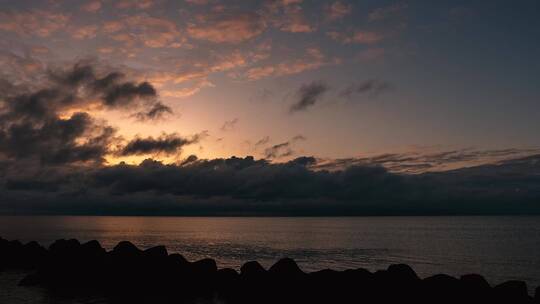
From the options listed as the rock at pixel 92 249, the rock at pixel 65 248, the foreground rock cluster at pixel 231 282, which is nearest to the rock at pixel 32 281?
the foreground rock cluster at pixel 231 282

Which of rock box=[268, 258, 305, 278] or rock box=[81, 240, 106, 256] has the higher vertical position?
rock box=[81, 240, 106, 256]

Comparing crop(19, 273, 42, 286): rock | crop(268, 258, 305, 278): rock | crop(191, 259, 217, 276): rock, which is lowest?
crop(19, 273, 42, 286): rock

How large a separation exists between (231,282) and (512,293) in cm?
2116

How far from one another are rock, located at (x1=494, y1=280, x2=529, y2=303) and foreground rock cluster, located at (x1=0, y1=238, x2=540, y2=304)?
0.11ft

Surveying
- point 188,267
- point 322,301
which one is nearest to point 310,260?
point 188,267

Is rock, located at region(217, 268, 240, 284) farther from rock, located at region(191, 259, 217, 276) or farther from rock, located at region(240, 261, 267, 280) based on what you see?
rock, located at region(240, 261, 267, 280)

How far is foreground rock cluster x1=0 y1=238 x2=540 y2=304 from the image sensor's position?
3016 centimetres

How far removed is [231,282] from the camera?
38156 millimetres

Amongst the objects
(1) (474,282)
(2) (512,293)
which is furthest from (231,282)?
(2) (512,293)

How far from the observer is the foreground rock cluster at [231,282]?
3016 cm

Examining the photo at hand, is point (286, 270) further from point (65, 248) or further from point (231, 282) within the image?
point (65, 248)

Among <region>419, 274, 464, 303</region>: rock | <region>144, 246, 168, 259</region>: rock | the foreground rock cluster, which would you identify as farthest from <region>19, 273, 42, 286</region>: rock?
<region>419, 274, 464, 303</region>: rock

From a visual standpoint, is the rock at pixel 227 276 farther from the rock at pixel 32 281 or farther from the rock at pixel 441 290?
the rock at pixel 32 281

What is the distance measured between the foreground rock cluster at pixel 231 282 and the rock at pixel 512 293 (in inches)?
1.3
